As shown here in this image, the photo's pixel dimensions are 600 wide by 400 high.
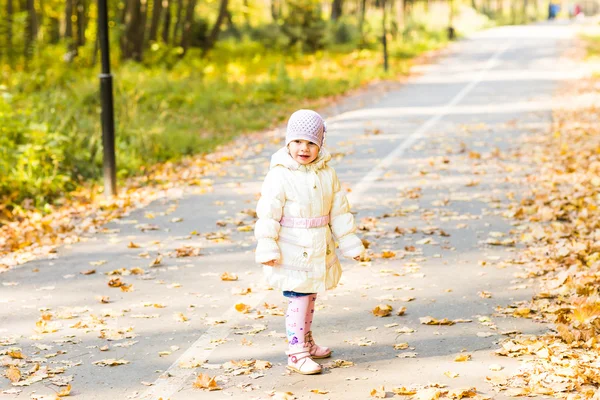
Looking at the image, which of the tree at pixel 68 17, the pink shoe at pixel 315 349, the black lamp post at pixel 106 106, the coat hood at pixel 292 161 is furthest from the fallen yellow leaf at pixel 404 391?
the tree at pixel 68 17

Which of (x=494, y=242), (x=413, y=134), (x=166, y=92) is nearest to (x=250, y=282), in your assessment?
(x=494, y=242)

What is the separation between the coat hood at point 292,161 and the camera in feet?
17.5

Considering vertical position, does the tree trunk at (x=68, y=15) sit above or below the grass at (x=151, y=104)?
above

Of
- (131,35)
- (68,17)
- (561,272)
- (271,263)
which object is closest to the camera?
(271,263)

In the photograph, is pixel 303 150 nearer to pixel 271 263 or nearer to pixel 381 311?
pixel 271 263

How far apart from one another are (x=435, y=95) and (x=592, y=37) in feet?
88.2

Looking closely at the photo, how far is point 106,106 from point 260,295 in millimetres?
4902

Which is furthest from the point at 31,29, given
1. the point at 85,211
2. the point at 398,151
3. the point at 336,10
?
the point at 336,10

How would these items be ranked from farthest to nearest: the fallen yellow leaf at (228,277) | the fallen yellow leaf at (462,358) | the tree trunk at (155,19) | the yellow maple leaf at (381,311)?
1. the tree trunk at (155,19)
2. the fallen yellow leaf at (228,277)
3. the yellow maple leaf at (381,311)
4. the fallen yellow leaf at (462,358)

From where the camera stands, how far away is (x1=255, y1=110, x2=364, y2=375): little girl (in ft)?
17.3

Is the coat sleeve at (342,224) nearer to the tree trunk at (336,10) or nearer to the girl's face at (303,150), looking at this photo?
the girl's face at (303,150)

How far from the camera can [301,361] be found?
5324 mm

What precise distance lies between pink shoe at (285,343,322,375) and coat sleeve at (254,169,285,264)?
2.00 ft

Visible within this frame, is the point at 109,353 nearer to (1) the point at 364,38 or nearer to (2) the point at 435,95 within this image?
(2) the point at 435,95
